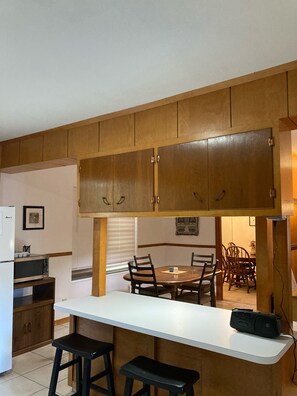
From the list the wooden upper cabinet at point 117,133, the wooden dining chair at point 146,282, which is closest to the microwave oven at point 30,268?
the wooden dining chair at point 146,282

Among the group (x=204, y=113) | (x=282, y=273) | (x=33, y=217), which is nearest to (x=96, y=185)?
(x=204, y=113)

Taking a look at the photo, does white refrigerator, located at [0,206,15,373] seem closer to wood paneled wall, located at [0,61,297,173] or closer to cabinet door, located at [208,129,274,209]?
wood paneled wall, located at [0,61,297,173]

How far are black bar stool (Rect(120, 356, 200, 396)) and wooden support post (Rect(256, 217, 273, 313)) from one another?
0.73 meters

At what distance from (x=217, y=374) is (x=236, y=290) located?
17.0 ft

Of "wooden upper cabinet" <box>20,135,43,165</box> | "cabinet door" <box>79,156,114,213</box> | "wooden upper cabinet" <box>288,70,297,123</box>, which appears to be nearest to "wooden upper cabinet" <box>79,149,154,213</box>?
"cabinet door" <box>79,156,114,213</box>

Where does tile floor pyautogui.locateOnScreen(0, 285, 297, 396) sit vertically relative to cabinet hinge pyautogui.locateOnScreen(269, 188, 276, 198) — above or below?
below

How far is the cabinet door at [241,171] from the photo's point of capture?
193 centimetres

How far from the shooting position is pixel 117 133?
270cm

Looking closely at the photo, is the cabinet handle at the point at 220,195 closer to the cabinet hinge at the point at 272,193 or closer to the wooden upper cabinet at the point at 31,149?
the cabinet hinge at the point at 272,193

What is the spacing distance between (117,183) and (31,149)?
1.25 metres

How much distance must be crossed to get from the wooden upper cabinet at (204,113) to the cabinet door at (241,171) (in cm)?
12

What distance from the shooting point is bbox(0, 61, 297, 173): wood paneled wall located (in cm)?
195

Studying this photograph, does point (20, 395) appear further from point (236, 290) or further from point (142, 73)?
point (236, 290)

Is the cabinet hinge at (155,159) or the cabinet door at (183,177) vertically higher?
the cabinet hinge at (155,159)
